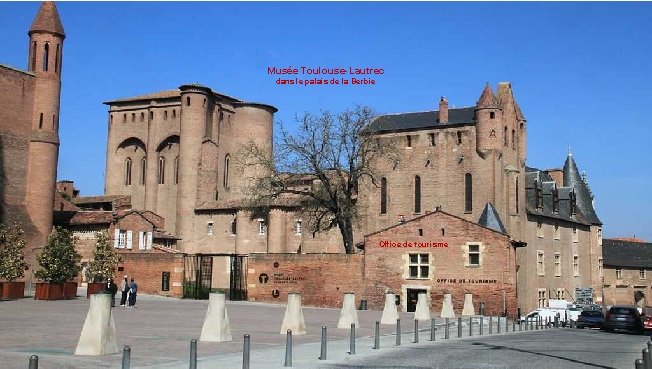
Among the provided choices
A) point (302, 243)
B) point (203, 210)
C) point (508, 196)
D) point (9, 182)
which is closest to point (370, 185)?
point (302, 243)

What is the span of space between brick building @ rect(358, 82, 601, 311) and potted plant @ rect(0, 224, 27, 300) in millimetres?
25131

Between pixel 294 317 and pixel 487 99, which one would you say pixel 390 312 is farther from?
pixel 487 99

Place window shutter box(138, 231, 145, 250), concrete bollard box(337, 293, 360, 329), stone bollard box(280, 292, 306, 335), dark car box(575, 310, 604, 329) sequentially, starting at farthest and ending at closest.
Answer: window shutter box(138, 231, 145, 250), dark car box(575, 310, 604, 329), concrete bollard box(337, 293, 360, 329), stone bollard box(280, 292, 306, 335)

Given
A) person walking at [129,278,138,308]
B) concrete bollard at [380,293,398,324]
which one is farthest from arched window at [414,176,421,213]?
concrete bollard at [380,293,398,324]

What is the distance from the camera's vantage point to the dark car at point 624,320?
32.8m

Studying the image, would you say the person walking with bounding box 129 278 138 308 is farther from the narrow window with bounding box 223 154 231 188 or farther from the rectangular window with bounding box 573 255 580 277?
the rectangular window with bounding box 573 255 580 277

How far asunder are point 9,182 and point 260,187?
1742 centimetres

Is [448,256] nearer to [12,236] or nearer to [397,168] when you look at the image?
[397,168]

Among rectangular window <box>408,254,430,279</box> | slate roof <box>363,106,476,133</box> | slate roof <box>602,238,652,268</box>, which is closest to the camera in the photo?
rectangular window <box>408,254,430,279</box>

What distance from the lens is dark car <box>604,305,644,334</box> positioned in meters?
32.8

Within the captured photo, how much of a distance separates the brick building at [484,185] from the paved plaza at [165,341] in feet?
94.0

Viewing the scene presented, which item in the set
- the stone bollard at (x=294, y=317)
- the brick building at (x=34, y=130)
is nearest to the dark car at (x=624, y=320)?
the stone bollard at (x=294, y=317)

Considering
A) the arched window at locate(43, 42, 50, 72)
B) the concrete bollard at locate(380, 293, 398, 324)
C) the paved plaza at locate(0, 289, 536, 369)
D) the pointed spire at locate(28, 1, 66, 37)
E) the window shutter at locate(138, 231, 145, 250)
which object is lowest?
the paved plaza at locate(0, 289, 536, 369)

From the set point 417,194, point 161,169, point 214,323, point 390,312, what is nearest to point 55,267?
point 390,312
